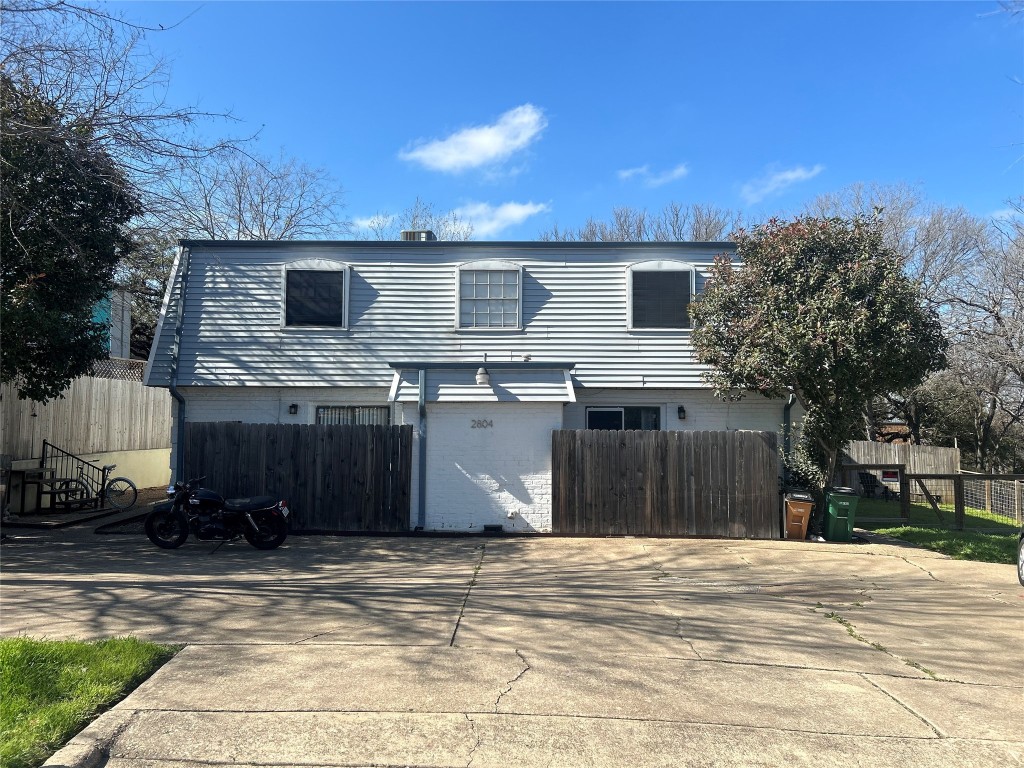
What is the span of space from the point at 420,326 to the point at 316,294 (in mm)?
2164

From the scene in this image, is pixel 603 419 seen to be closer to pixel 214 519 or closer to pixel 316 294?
pixel 316 294

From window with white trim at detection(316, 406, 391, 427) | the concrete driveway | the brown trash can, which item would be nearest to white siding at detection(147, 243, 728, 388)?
window with white trim at detection(316, 406, 391, 427)

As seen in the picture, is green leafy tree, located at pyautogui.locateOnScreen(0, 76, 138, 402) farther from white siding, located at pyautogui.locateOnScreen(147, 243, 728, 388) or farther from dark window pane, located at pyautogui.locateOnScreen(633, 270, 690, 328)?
dark window pane, located at pyautogui.locateOnScreen(633, 270, 690, 328)

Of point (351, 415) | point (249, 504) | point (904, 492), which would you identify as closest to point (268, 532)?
point (249, 504)

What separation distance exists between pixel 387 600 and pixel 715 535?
6918 millimetres

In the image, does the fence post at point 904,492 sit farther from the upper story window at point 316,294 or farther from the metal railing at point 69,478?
the metal railing at point 69,478

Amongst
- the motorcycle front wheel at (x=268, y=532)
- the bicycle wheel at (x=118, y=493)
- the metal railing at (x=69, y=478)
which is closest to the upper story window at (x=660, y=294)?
the motorcycle front wheel at (x=268, y=532)

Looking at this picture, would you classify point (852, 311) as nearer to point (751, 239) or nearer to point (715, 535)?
point (751, 239)

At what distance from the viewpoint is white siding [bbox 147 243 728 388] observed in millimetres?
14508

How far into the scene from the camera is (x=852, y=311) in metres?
11.5

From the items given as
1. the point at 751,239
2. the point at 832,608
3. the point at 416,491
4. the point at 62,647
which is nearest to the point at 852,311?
the point at 751,239

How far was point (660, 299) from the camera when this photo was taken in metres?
14.9

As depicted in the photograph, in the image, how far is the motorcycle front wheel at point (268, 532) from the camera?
37.0 ft

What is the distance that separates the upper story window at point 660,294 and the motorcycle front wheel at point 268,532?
7474 millimetres
